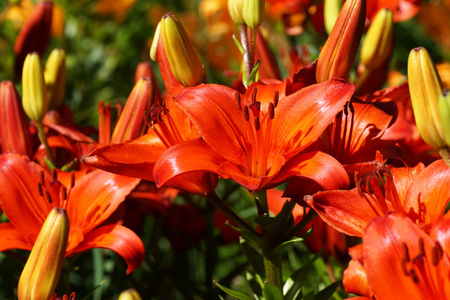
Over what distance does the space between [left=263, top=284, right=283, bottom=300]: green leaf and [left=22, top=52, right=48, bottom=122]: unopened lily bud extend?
377 mm

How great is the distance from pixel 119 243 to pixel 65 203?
11 centimetres

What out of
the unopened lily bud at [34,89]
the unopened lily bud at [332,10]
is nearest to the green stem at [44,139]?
the unopened lily bud at [34,89]

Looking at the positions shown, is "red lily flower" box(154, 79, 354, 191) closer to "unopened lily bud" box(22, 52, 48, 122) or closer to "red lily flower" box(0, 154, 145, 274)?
"red lily flower" box(0, 154, 145, 274)

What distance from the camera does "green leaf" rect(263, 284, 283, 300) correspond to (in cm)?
64

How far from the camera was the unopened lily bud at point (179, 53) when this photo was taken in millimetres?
638

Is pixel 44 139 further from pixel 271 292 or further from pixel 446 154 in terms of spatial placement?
pixel 446 154

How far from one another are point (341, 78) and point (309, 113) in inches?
2.5

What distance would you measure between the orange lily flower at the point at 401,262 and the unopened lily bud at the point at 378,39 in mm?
377

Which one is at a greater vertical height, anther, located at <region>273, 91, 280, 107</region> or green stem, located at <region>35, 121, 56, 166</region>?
anther, located at <region>273, 91, 280, 107</region>

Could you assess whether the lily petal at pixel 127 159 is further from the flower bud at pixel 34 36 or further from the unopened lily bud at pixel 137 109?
the flower bud at pixel 34 36

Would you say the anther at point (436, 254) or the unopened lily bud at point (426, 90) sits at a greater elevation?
the unopened lily bud at point (426, 90)

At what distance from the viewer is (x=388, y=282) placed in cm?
51

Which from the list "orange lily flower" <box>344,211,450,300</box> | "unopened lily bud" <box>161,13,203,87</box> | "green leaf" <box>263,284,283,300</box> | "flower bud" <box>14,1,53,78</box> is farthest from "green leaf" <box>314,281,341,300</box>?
"flower bud" <box>14,1,53,78</box>

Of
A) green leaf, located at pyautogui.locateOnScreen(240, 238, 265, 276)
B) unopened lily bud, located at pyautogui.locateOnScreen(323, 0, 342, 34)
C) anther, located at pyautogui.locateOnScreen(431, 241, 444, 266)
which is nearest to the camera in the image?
anther, located at pyautogui.locateOnScreen(431, 241, 444, 266)
